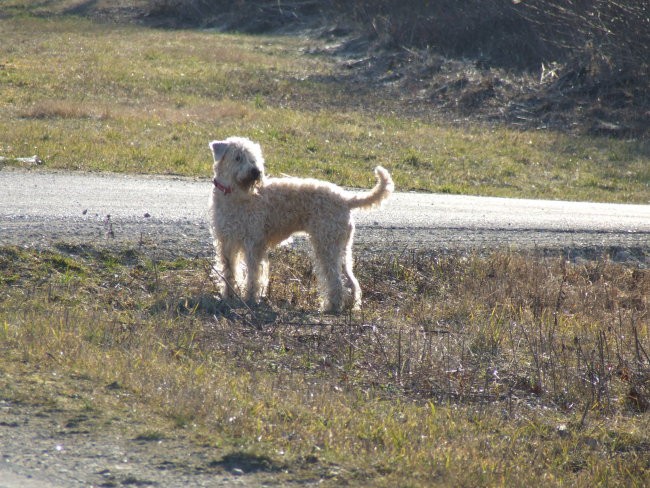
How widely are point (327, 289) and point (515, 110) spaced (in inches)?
732

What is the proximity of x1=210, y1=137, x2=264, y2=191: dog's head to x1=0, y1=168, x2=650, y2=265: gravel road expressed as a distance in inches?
68.7

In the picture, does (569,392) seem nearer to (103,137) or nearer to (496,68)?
(103,137)

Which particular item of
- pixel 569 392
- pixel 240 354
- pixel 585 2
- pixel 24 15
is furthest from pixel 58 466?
pixel 24 15

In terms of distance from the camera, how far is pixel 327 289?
8750mm

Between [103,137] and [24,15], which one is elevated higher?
[24,15]

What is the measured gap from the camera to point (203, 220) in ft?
37.1

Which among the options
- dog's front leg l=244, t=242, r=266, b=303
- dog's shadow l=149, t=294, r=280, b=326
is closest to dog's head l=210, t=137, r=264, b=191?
dog's front leg l=244, t=242, r=266, b=303

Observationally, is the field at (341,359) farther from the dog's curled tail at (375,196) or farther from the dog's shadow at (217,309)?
the dog's curled tail at (375,196)

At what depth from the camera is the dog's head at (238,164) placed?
833 cm

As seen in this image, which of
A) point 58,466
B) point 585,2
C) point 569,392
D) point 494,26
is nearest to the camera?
point 58,466

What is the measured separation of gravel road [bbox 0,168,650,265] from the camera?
10.1 metres

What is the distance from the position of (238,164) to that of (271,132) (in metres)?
11.4

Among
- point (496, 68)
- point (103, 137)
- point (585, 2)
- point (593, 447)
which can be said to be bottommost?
point (593, 447)

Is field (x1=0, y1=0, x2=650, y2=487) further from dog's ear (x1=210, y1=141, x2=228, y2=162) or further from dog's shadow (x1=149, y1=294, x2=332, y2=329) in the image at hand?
dog's ear (x1=210, y1=141, x2=228, y2=162)
